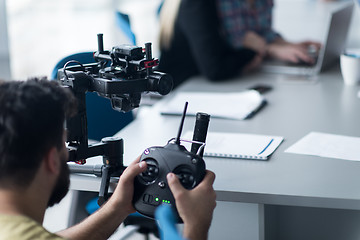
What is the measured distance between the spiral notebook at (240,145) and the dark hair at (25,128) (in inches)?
24.4

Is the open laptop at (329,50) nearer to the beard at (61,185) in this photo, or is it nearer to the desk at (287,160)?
the desk at (287,160)

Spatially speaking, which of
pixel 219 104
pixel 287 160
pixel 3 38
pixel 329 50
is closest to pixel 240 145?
pixel 287 160

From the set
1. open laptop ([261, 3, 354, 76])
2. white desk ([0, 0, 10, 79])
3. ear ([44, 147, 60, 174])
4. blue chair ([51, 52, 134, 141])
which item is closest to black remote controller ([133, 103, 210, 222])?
ear ([44, 147, 60, 174])

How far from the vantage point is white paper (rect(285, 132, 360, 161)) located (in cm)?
145

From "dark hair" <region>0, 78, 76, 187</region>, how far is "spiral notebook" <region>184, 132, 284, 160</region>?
0.62m

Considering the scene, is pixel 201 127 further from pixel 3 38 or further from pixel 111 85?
pixel 3 38

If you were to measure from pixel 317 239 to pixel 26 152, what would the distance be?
1.01m

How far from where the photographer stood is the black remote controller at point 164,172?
1120 millimetres

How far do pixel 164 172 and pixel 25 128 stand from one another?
0.36 metres

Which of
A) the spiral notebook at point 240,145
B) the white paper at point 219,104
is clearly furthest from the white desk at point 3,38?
the spiral notebook at point 240,145

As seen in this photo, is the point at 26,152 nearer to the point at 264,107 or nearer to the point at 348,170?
the point at 348,170

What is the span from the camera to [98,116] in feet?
6.50

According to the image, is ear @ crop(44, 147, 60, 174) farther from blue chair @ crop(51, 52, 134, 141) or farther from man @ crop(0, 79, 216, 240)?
blue chair @ crop(51, 52, 134, 141)

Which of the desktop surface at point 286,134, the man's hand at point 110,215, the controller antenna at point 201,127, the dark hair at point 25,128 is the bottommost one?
the man's hand at point 110,215
